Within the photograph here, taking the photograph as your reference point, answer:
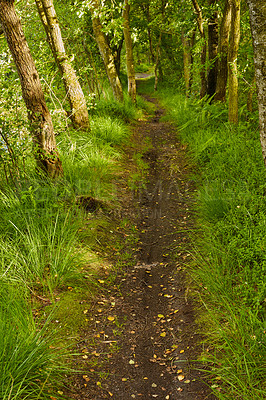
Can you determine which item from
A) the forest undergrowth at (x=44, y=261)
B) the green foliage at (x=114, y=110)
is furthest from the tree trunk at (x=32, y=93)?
the green foliage at (x=114, y=110)

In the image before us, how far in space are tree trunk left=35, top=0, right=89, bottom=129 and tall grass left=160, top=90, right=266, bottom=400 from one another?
10.3 ft

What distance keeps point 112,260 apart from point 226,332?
74.7 inches

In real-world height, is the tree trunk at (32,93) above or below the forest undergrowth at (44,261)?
above

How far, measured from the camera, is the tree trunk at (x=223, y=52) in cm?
747

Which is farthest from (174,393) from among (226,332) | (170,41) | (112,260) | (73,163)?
(170,41)

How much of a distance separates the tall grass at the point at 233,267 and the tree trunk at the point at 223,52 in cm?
288

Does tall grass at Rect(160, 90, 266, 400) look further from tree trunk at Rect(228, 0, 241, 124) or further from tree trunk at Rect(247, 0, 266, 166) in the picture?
tree trunk at Rect(247, 0, 266, 166)

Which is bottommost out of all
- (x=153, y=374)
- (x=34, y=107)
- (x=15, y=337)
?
(x=153, y=374)

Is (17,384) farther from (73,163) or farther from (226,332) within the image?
(73,163)

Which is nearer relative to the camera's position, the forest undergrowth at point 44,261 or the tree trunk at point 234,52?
the forest undergrowth at point 44,261

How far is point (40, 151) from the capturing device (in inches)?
191

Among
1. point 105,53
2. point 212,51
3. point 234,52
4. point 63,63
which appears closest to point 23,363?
point 63,63

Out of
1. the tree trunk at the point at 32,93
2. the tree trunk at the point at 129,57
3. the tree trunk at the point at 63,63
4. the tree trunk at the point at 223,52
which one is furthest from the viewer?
the tree trunk at the point at 129,57

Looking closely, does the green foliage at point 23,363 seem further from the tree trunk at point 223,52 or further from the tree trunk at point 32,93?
the tree trunk at point 223,52
